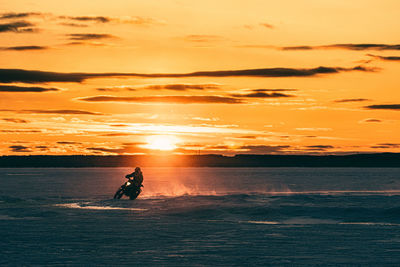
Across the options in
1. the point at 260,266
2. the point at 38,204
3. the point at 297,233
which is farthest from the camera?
the point at 38,204

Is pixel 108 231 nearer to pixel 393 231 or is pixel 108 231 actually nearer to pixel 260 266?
pixel 260 266

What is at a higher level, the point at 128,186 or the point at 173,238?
the point at 128,186

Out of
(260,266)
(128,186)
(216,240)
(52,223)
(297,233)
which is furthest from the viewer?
(128,186)

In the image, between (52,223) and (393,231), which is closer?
(393,231)

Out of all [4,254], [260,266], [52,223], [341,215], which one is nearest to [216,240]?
[260,266]

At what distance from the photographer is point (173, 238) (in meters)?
26.9

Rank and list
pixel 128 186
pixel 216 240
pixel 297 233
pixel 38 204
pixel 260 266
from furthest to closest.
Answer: pixel 128 186 → pixel 38 204 → pixel 297 233 → pixel 216 240 → pixel 260 266

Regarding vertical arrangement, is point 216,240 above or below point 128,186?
below

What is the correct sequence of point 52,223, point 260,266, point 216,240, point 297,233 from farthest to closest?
point 52,223 → point 297,233 → point 216,240 → point 260,266

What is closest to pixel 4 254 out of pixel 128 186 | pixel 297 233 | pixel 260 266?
pixel 260 266

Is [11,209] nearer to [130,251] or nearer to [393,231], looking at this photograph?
[130,251]

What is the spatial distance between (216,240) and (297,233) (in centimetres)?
447

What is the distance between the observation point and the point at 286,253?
74.0 feet

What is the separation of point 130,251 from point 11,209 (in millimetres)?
21577
